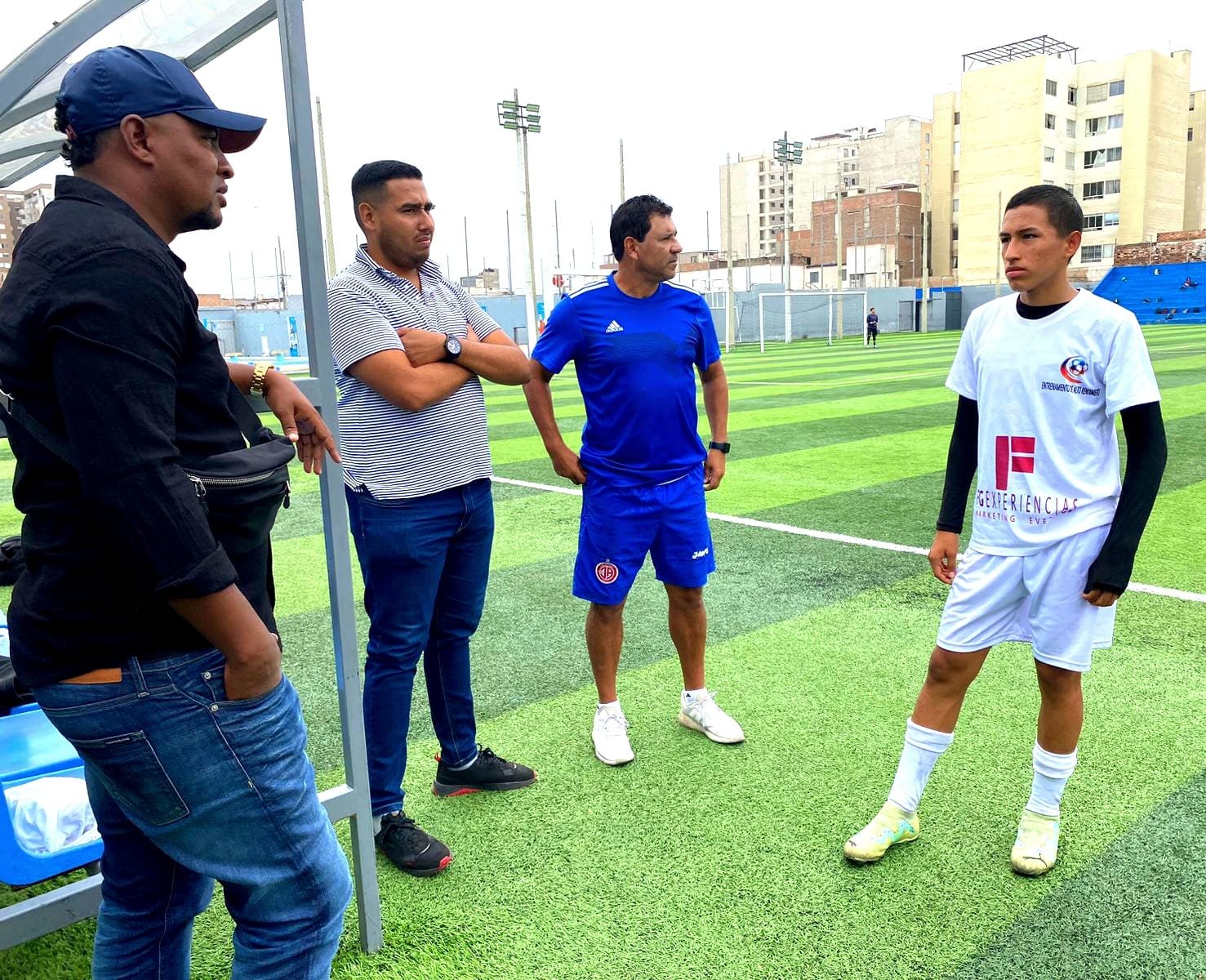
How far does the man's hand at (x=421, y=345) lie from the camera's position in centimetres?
280

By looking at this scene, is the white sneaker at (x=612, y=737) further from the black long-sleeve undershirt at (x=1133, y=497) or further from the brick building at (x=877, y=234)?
the brick building at (x=877, y=234)

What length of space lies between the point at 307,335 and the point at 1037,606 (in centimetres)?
221

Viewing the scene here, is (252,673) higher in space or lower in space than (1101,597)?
higher

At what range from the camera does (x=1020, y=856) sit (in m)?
2.76

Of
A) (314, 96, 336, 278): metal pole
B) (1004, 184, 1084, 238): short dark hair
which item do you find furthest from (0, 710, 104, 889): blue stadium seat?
(314, 96, 336, 278): metal pole

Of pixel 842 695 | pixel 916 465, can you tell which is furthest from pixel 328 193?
pixel 842 695

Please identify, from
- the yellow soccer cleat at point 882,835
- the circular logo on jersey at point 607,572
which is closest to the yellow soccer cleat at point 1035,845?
the yellow soccer cleat at point 882,835

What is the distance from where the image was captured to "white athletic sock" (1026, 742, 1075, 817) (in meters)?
2.79

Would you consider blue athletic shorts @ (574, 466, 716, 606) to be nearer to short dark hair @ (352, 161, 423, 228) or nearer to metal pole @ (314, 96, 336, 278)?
short dark hair @ (352, 161, 423, 228)

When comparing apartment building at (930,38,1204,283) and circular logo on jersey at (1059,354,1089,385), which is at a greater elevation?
apartment building at (930,38,1204,283)

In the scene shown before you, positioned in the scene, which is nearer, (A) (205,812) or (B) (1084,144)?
(A) (205,812)

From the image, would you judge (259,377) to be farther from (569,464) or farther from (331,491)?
(569,464)

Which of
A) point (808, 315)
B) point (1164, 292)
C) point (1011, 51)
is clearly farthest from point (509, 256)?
point (1011, 51)

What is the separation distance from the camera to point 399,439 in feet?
9.41
